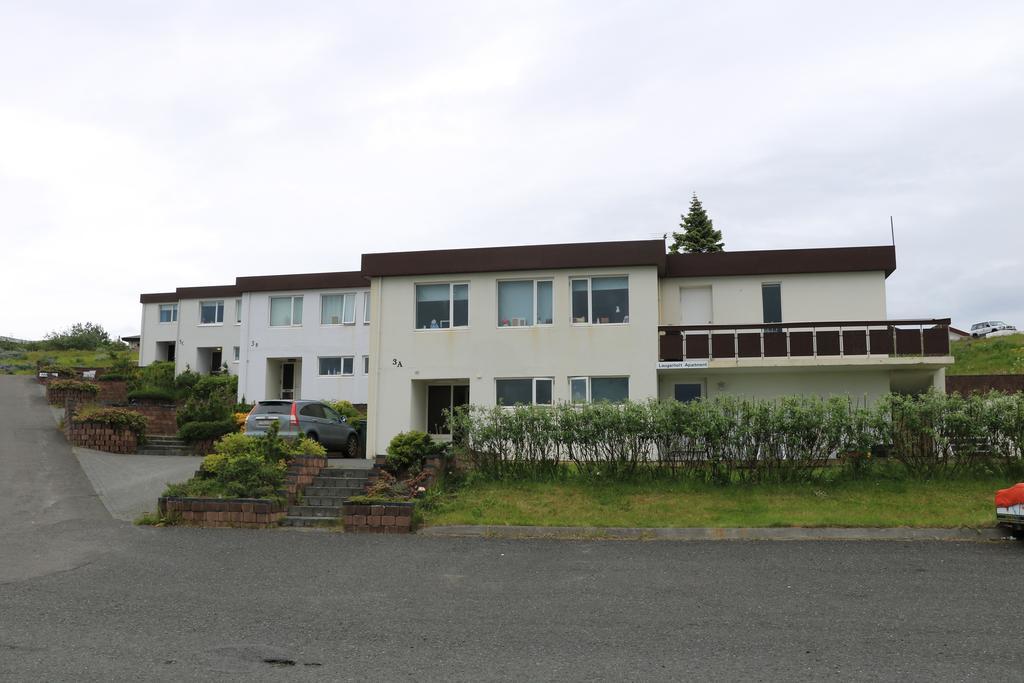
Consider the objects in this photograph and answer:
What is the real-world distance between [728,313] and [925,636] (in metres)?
14.9

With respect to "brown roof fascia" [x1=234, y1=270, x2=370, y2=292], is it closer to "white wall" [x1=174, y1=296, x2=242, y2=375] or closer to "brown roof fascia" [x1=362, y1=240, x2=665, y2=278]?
"white wall" [x1=174, y1=296, x2=242, y2=375]

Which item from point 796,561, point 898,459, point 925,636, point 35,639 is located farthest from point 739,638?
point 898,459

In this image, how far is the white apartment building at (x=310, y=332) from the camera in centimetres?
3381

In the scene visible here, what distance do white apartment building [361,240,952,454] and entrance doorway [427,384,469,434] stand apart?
0.77ft

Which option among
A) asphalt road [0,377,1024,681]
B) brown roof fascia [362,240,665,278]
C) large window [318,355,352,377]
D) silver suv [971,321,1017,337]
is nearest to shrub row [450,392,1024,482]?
asphalt road [0,377,1024,681]

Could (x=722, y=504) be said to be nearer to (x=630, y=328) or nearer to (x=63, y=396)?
(x=630, y=328)

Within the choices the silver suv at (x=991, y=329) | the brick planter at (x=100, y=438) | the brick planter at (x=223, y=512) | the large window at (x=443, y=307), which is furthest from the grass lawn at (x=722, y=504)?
the silver suv at (x=991, y=329)

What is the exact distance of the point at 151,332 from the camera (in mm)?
45156

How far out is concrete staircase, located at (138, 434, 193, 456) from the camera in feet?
75.5

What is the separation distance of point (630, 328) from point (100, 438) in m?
14.3

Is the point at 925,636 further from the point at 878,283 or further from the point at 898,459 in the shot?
the point at 878,283

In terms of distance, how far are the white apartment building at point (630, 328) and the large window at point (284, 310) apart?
571 inches

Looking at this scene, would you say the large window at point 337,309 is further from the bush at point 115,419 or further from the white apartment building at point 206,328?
the bush at point 115,419

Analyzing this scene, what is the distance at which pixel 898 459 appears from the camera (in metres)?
14.7
